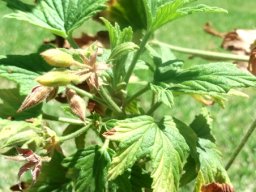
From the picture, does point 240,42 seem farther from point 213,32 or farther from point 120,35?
point 120,35

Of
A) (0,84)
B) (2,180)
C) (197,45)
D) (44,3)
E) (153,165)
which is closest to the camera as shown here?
(153,165)

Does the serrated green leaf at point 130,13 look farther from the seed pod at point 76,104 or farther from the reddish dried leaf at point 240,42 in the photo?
the seed pod at point 76,104

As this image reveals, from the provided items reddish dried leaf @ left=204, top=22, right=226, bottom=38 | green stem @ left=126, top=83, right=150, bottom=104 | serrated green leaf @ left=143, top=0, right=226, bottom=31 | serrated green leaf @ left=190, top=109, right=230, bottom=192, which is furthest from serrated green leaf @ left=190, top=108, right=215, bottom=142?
reddish dried leaf @ left=204, top=22, right=226, bottom=38

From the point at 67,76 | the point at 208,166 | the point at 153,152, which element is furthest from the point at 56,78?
the point at 208,166

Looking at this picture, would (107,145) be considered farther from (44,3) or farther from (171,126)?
(44,3)

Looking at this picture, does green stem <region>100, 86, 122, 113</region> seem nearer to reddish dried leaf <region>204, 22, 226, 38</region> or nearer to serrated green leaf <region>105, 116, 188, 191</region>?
serrated green leaf <region>105, 116, 188, 191</region>

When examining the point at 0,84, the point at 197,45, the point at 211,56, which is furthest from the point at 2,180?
the point at 197,45

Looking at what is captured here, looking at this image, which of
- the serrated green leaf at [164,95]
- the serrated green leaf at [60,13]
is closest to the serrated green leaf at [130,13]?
the serrated green leaf at [60,13]
